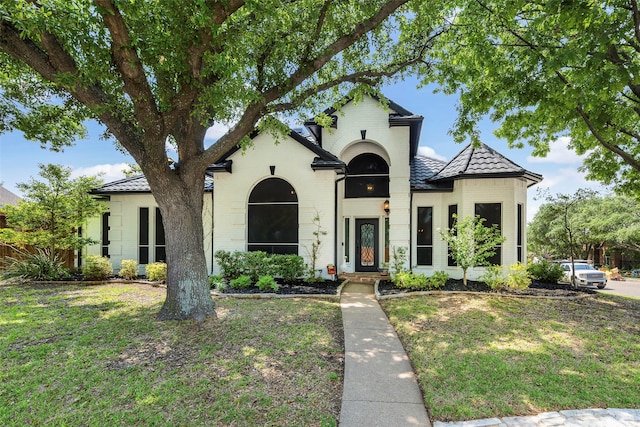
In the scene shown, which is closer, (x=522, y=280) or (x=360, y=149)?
(x=522, y=280)

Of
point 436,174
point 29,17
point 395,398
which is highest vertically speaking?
point 29,17

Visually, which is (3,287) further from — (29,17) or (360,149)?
(360,149)

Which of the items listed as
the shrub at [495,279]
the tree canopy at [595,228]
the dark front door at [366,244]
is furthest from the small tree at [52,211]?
the tree canopy at [595,228]

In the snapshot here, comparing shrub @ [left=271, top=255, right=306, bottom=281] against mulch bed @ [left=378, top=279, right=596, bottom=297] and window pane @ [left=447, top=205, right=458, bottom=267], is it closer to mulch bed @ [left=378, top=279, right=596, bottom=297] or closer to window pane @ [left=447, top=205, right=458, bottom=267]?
mulch bed @ [left=378, top=279, right=596, bottom=297]

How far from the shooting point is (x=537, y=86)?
7.71m

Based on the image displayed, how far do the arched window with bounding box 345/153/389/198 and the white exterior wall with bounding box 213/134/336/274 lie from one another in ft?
6.67

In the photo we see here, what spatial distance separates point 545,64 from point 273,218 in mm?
9352

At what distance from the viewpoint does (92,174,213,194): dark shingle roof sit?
13539 mm

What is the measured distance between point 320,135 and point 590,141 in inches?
369

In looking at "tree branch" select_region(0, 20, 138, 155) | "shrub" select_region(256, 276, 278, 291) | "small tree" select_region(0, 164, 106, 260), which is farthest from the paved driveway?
"small tree" select_region(0, 164, 106, 260)

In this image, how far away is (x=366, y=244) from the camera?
1384cm

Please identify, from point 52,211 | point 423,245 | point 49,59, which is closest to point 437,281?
point 423,245

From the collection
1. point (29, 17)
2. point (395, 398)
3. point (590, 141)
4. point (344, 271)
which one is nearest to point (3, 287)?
point (29, 17)

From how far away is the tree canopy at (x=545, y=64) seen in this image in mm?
6000
